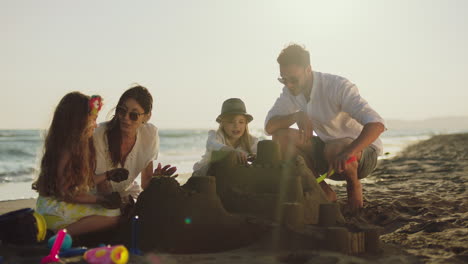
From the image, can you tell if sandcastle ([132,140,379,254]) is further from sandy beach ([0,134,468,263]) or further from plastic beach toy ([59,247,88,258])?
plastic beach toy ([59,247,88,258])

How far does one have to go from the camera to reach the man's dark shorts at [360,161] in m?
4.30

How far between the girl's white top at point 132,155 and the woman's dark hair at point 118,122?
0.11ft

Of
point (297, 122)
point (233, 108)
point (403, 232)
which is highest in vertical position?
point (233, 108)

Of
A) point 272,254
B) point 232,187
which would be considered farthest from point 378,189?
point 272,254

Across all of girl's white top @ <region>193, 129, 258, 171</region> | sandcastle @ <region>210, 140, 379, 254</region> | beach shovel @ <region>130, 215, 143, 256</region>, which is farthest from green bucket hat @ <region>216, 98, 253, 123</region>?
beach shovel @ <region>130, 215, 143, 256</region>

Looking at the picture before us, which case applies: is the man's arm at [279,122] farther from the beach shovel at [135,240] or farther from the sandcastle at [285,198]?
the beach shovel at [135,240]

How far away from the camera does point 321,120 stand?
14.3 feet

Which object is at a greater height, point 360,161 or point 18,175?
point 360,161

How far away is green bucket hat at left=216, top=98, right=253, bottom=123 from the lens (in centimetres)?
461

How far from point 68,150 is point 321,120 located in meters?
2.14

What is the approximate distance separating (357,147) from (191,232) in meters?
1.48

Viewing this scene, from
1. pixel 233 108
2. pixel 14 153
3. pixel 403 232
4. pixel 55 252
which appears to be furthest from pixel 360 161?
pixel 14 153

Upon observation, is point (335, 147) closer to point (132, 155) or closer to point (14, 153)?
point (132, 155)

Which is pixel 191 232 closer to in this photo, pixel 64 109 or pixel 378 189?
pixel 64 109
